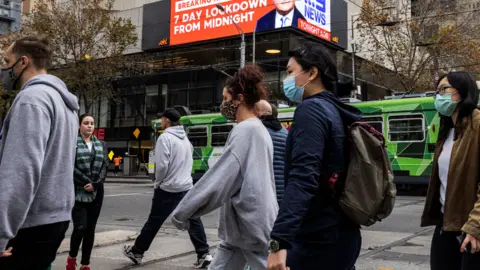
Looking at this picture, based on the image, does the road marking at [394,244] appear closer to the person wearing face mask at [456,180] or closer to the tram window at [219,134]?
the person wearing face mask at [456,180]

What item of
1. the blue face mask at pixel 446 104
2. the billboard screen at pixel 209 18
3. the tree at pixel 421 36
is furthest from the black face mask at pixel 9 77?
the billboard screen at pixel 209 18

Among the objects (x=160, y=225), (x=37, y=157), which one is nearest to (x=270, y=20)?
(x=160, y=225)

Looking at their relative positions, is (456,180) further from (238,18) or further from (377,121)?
(238,18)

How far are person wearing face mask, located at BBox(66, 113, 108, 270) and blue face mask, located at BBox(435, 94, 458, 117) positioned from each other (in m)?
3.62

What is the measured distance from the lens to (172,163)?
603 cm

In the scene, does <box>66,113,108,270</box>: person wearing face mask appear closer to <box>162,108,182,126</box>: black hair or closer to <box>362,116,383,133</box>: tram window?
<box>162,108,182,126</box>: black hair

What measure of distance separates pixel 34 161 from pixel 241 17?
2899 centimetres

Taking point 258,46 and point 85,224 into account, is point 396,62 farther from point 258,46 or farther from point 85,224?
point 85,224

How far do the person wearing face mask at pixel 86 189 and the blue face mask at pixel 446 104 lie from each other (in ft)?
11.9

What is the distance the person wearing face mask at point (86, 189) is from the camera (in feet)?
17.3

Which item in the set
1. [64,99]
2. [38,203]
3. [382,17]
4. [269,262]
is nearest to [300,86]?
[269,262]

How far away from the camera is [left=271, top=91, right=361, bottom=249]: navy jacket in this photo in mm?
2238

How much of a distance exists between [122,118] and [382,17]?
21.9 m

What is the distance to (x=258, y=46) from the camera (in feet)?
103
